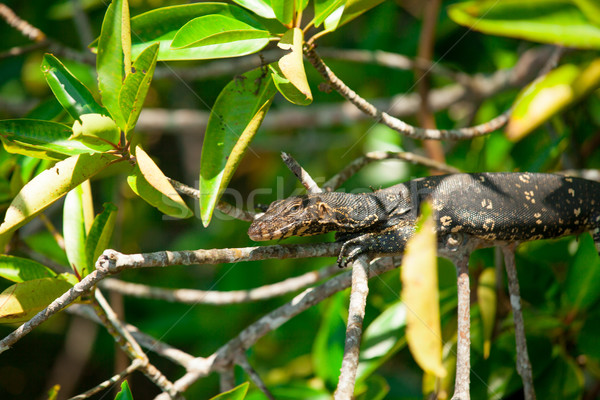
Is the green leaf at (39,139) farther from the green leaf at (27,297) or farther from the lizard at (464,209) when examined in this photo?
the lizard at (464,209)

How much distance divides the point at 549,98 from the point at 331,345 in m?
1.82

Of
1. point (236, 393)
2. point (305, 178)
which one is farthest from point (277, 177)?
point (236, 393)

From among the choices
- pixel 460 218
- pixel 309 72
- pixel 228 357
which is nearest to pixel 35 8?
pixel 309 72

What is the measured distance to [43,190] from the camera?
6.12 feet

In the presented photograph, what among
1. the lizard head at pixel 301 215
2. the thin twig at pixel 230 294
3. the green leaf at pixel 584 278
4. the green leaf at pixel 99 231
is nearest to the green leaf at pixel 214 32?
the green leaf at pixel 99 231

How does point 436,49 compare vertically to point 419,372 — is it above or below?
above

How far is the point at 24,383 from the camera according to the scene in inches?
201

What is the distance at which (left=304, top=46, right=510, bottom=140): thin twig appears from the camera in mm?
2160

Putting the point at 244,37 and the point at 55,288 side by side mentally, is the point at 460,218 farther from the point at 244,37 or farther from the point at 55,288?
the point at 55,288

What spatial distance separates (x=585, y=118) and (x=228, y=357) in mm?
3287

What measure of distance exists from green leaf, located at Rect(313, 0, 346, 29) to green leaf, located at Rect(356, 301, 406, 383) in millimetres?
1663

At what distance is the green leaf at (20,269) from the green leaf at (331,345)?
1.51 m

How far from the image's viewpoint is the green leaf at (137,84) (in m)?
1.85

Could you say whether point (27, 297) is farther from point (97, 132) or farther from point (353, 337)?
point (353, 337)
